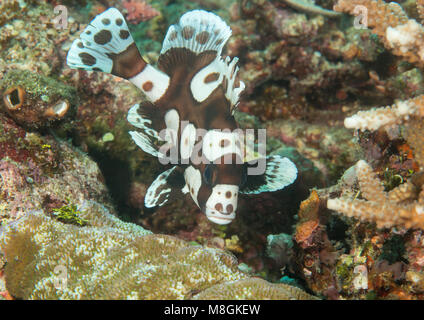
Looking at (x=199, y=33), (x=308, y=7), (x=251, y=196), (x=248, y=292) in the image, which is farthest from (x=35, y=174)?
(x=308, y=7)

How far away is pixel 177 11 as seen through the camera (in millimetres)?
7789

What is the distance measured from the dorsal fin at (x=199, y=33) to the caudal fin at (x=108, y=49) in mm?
458

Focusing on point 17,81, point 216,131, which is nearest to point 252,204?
point 216,131

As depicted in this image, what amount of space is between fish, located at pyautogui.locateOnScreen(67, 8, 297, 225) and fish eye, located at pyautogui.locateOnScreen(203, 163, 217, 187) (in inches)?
0.4

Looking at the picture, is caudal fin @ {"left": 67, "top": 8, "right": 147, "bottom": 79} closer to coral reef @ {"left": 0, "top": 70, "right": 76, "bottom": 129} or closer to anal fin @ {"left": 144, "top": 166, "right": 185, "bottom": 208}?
coral reef @ {"left": 0, "top": 70, "right": 76, "bottom": 129}

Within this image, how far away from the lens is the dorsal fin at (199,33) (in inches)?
147

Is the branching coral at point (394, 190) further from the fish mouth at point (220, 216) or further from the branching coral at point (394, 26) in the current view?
the fish mouth at point (220, 216)

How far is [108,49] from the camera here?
3943 millimetres

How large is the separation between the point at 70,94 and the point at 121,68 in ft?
2.23

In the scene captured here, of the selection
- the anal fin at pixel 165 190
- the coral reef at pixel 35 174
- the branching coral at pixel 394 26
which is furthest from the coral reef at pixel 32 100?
the branching coral at pixel 394 26

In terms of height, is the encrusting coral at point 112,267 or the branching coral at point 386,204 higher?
the branching coral at point 386,204

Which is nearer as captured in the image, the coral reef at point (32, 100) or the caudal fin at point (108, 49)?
the coral reef at point (32, 100)

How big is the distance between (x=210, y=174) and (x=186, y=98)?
1.02 metres
